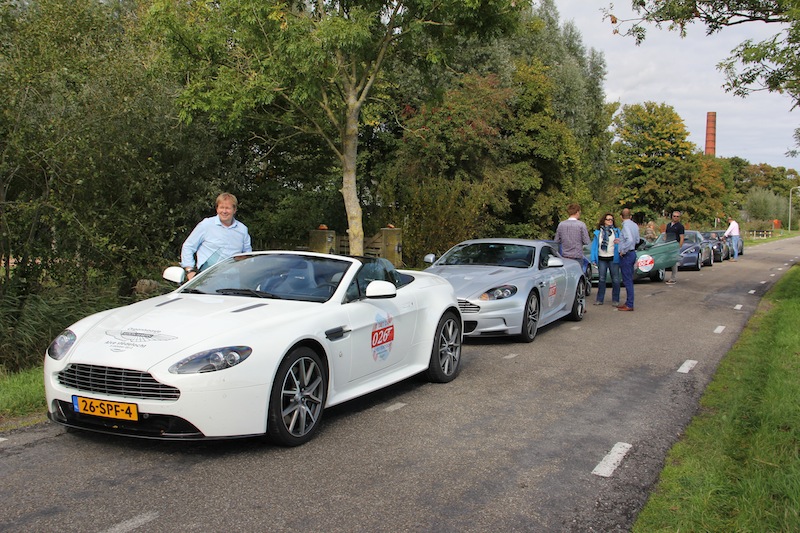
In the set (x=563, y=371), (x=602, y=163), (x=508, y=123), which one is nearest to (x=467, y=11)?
(x=563, y=371)

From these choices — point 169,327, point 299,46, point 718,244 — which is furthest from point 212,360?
point 718,244

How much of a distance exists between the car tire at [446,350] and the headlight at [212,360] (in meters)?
2.70

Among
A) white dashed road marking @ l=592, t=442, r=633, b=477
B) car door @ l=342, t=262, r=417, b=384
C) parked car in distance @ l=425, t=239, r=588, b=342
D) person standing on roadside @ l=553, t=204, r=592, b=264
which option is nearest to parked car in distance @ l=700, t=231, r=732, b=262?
person standing on roadside @ l=553, t=204, r=592, b=264

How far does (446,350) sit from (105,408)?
3.59 metres

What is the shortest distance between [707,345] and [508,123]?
20855 millimetres

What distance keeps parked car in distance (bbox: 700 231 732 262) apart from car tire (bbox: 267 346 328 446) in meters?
25.9

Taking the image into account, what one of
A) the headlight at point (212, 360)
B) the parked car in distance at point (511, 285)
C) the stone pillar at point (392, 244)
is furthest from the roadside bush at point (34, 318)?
the stone pillar at point (392, 244)

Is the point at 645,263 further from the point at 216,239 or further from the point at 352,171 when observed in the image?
the point at 216,239

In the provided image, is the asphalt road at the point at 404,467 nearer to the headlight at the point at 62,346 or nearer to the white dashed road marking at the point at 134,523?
the white dashed road marking at the point at 134,523

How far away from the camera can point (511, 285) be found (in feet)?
31.1

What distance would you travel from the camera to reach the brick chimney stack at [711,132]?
92.7 meters

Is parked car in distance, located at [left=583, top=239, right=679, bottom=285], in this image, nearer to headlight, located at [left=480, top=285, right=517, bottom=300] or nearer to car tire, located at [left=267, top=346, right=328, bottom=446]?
headlight, located at [left=480, top=285, right=517, bottom=300]

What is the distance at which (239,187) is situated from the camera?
51.9ft

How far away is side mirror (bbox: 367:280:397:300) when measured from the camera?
5.84m
